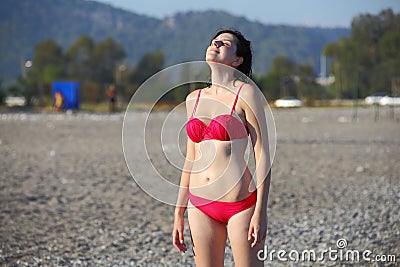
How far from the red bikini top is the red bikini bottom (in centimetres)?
25

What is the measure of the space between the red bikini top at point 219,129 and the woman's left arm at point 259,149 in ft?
0.13

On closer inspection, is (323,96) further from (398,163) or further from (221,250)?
(221,250)

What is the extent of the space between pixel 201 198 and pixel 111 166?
847 cm

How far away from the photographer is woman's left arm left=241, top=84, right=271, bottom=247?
2.70m

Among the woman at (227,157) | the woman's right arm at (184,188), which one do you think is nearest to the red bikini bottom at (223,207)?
the woman at (227,157)

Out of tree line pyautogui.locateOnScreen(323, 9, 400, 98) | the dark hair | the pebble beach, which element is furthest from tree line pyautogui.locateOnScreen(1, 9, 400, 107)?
the dark hair

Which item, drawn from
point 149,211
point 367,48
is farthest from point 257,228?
point 367,48

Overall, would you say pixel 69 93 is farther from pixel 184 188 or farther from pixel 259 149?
pixel 259 149

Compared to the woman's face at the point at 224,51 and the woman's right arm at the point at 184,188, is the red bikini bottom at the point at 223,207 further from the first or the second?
the woman's face at the point at 224,51

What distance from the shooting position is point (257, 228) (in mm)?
2719

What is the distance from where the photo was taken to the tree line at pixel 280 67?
5334 cm

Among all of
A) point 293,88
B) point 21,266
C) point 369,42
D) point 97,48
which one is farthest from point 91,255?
point 97,48

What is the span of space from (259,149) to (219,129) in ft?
0.59

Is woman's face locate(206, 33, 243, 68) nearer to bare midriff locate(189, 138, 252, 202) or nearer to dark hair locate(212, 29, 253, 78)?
dark hair locate(212, 29, 253, 78)
